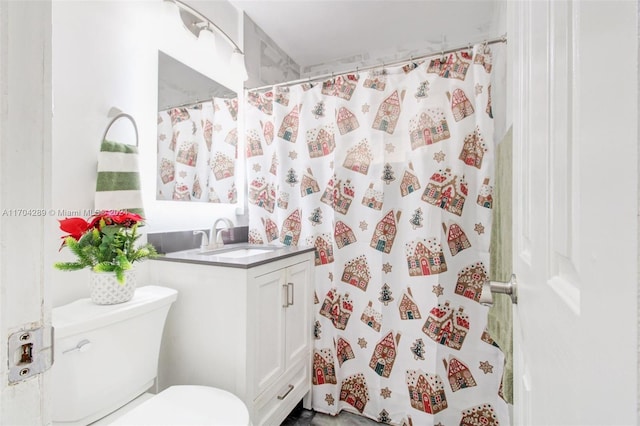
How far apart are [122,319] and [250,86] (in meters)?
1.76

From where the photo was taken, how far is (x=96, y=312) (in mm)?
1057

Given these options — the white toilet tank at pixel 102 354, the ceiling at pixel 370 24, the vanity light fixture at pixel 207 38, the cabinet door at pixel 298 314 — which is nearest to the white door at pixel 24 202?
the white toilet tank at pixel 102 354

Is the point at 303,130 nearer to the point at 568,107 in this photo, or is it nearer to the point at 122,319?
the point at 122,319

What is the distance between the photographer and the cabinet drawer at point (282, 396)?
1.41m

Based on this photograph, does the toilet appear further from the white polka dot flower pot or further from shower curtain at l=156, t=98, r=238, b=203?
shower curtain at l=156, t=98, r=238, b=203

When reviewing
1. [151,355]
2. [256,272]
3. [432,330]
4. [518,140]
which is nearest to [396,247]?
[432,330]

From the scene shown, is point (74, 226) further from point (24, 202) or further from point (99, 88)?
point (24, 202)

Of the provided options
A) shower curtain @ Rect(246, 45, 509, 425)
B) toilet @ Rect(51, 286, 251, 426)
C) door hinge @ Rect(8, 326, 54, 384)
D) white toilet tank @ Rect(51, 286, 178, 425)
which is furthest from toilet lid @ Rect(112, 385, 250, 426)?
shower curtain @ Rect(246, 45, 509, 425)

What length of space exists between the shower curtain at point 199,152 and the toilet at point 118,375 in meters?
0.68

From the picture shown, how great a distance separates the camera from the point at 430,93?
170 centimetres

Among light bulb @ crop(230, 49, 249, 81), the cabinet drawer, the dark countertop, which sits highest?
light bulb @ crop(230, 49, 249, 81)

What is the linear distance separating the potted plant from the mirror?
47 cm

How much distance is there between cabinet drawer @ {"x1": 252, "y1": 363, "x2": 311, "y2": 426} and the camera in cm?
141

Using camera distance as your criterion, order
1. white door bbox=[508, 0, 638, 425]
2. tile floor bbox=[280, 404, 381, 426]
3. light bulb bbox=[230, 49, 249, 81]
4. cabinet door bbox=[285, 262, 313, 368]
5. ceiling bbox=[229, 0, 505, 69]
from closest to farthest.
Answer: white door bbox=[508, 0, 638, 425] → cabinet door bbox=[285, 262, 313, 368] → tile floor bbox=[280, 404, 381, 426] → light bulb bbox=[230, 49, 249, 81] → ceiling bbox=[229, 0, 505, 69]
